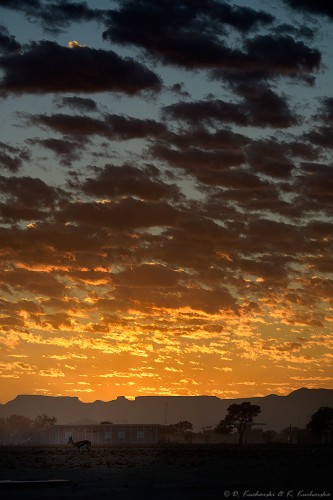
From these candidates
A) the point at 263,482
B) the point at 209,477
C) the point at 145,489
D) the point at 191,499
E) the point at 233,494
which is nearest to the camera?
the point at 191,499

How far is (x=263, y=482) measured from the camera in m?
50.7

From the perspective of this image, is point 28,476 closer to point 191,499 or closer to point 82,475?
point 82,475

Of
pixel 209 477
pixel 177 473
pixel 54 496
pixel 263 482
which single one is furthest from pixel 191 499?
pixel 177 473

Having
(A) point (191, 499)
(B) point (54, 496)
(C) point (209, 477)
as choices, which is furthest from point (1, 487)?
(C) point (209, 477)

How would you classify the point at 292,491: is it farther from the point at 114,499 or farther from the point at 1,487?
the point at 1,487

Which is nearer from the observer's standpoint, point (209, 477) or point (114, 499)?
point (114, 499)

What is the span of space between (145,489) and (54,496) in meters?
7.40

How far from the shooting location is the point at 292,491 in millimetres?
43500

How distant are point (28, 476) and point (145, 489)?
1372 centimetres

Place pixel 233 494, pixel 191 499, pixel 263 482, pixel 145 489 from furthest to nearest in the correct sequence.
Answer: pixel 263 482 → pixel 145 489 → pixel 233 494 → pixel 191 499

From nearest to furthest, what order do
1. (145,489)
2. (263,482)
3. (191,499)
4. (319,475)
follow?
(191,499) < (145,489) < (263,482) < (319,475)

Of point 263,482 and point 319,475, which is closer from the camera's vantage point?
point 263,482

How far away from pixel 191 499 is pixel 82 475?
2019cm

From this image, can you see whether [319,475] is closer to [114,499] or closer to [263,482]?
[263,482]
